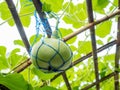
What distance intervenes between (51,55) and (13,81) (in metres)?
0.15

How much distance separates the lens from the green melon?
2.76ft

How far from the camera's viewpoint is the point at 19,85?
0.93 m

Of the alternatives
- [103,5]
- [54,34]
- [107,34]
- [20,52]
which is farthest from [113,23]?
[54,34]

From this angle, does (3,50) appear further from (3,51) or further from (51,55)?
(51,55)

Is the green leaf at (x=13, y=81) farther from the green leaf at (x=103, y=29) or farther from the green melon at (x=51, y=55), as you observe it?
the green leaf at (x=103, y=29)

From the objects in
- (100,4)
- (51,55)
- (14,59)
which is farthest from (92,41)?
(51,55)

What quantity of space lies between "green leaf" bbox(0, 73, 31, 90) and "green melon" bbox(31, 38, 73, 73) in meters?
0.08

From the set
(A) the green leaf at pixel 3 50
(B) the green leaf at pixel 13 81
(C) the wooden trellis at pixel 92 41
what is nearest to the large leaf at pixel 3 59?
(A) the green leaf at pixel 3 50

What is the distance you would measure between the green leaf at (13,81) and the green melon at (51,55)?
8cm

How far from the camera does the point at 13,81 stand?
36.1 inches

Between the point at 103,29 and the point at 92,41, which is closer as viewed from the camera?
the point at 92,41

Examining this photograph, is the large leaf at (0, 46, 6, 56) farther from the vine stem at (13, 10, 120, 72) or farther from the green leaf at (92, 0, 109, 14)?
the green leaf at (92, 0, 109, 14)

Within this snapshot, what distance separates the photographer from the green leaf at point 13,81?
0.90 metres

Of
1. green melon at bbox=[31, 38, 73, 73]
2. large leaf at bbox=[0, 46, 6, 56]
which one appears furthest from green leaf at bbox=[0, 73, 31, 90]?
large leaf at bbox=[0, 46, 6, 56]
